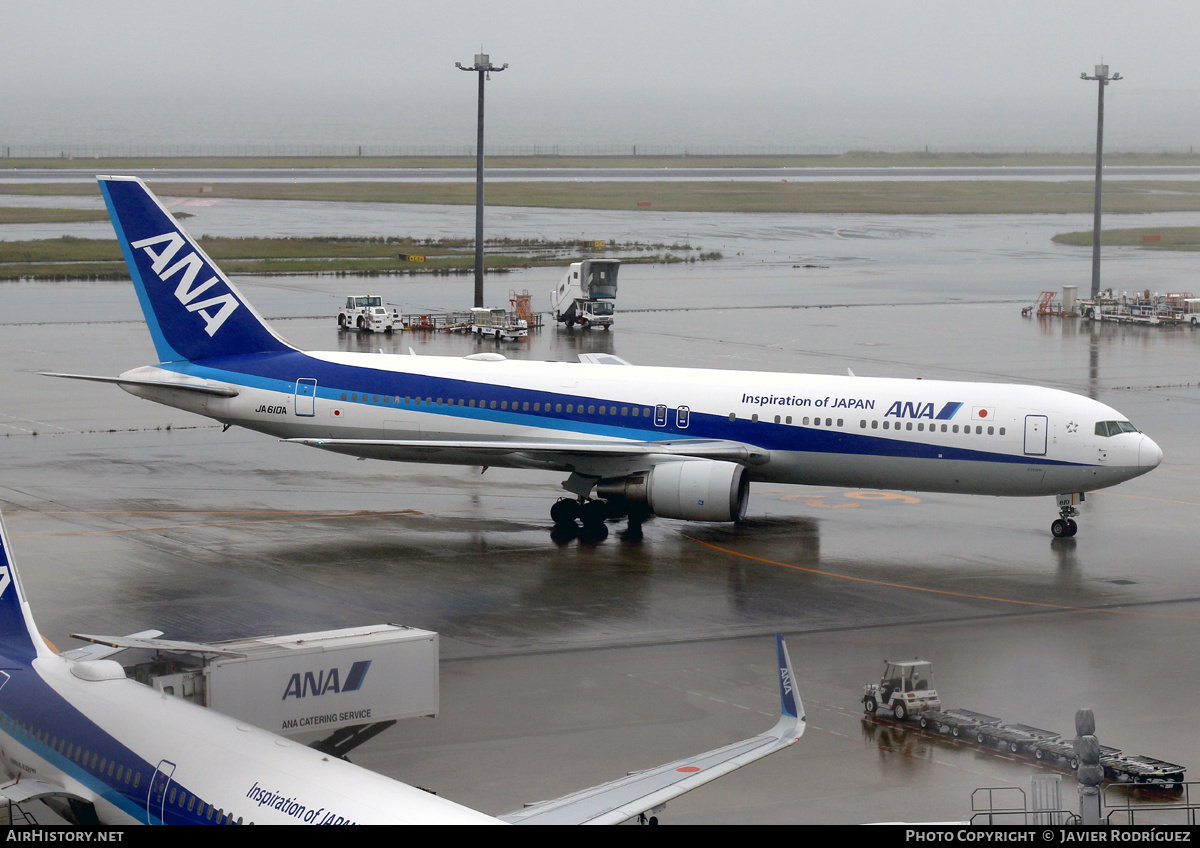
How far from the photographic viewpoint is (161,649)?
19.3m

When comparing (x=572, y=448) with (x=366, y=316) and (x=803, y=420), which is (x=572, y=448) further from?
(x=366, y=316)

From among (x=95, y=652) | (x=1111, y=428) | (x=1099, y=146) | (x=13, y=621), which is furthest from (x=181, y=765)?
(x=1099, y=146)

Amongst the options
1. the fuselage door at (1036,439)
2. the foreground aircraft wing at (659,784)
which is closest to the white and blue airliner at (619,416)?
the fuselage door at (1036,439)

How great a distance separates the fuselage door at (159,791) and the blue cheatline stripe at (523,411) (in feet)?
76.4

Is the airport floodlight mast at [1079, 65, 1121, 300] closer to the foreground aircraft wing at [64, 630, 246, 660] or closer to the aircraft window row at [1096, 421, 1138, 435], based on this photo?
the aircraft window row at [1096, 421, 1138, 435]

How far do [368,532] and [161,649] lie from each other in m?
19.9

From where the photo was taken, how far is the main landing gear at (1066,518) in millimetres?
38906

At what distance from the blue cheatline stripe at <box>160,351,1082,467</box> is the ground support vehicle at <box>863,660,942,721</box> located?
42.1 feet

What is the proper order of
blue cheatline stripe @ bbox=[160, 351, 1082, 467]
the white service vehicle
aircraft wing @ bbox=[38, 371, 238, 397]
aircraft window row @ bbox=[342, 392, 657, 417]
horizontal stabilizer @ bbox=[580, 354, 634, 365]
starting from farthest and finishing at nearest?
the white service vehicle, horizontal stabilizer @ bbox=[580, 354, 634, 365], aircraft wing @ bbox=[38, 371, 238, 397], aircraft window row @ bbox=[342, 392, 657, 417], blue cheatline stripe @ bbox=[160, 351, 1082, 467]

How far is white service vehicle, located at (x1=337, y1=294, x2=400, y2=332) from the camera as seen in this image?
253ft

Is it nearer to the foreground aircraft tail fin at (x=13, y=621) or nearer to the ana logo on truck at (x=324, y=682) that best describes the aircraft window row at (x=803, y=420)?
the ana logo on truck at (x=324, y=682)

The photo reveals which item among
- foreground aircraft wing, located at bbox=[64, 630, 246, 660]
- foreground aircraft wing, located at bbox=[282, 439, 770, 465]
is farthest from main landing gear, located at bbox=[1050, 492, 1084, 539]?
foreground aircraft wing, located at bbox=[64, 630, 246, 660]
